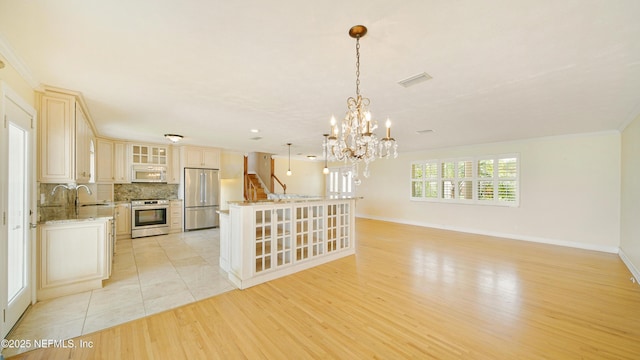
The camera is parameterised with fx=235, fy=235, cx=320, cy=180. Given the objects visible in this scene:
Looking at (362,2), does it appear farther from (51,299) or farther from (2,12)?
(51,299)

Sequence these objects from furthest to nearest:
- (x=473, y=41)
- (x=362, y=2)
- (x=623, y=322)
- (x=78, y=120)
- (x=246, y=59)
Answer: (x=78, y=120) < (x=623, y=322) < (x=246, y=59) < (x=473, y=41) < (x=362, y=2)

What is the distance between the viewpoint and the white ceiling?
1.56 meters

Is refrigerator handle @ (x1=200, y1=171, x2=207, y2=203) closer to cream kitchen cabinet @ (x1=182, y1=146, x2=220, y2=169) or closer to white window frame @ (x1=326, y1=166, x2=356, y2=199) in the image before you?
cream kitchen cabinet @ (x1=182, y1=146, x2=220, y2=169)

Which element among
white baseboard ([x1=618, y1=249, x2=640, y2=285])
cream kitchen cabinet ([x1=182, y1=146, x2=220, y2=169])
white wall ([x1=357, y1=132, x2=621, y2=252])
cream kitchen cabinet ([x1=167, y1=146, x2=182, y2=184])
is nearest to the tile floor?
cream kitchen cabinet ([x1=167, y1=146, x2=182, y2=184])

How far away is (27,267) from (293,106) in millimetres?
3573

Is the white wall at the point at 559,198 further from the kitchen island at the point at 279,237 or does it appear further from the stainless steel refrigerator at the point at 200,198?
the stainless steel refrigerator at the point at 200,198

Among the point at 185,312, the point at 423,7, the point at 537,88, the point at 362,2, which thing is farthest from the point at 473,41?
the point at 185,312

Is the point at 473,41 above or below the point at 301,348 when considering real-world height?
above

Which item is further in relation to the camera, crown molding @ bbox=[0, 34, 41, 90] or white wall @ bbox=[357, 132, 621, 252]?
white wall @ bbox=[357, 132, 621, 252]

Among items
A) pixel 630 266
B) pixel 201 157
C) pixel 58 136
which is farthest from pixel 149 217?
pixel 630 266

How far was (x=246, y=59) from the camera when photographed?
218 centimetres

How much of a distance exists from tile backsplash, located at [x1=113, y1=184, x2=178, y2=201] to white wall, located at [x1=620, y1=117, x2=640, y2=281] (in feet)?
32.2

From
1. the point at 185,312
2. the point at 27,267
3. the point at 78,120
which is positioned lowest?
the point at 185,312

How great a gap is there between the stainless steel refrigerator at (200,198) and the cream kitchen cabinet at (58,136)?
3.74 meters
